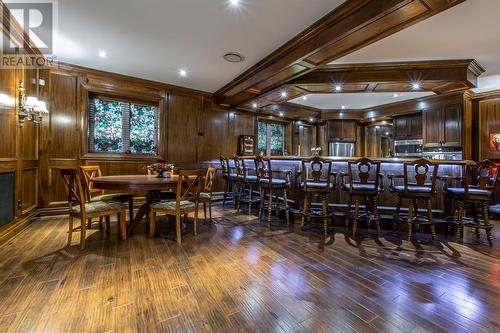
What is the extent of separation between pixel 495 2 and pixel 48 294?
5108 millimetres

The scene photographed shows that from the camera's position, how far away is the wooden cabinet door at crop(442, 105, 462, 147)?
5219mm

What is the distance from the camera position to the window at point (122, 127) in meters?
4.77

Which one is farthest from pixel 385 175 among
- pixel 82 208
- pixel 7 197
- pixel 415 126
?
pixel 7 197

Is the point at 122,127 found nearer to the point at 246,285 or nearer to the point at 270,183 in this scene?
the point at 270,183

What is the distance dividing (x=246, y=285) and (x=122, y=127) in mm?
4585

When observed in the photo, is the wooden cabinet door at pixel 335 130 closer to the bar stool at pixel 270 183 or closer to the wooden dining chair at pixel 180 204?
the bar stool at pixel 270 183

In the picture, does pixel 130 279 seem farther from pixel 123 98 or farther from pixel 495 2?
pixel 495 2

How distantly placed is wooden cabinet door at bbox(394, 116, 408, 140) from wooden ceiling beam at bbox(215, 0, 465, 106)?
188 inches

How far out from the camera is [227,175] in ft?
17.1

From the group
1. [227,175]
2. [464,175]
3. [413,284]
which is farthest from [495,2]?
[227,175]

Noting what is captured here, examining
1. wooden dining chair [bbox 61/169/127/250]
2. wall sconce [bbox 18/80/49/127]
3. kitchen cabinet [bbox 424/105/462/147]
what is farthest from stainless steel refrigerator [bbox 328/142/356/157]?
wall sconce [bbox 18/80/49/127]

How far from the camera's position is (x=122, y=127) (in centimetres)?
503

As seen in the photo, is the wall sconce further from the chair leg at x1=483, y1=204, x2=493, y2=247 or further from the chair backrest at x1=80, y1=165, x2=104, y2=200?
the chair leg at x1=483, y1=204, x2=493, y2=247

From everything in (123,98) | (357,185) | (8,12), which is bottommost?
(357,185)
